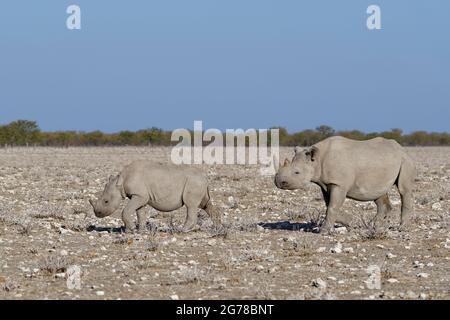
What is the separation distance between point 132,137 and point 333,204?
7449cm

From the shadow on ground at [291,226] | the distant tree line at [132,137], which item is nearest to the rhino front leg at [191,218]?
the shadow on ground at [291,226]

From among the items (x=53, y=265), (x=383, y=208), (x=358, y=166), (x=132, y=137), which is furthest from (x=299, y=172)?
(x=132, y=137)

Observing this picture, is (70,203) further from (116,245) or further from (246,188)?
(116,245)

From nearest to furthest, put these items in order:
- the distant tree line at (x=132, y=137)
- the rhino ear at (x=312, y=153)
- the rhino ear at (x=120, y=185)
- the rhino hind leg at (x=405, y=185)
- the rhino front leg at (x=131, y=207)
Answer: the rhino ear at (x=312, y=153)
the rhino front leg at (x=131, y=207)
the rhino ear at (x=120, y=185)
the rhino hind leg at (x=405, y=185)
the distant tree line at (x=132, y=137)

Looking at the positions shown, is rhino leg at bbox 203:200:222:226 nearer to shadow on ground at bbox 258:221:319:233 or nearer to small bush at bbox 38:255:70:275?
shadow on ground at bbox 258:221:319:233

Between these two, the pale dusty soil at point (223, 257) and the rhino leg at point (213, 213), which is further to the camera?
the rhino leg at point (213, 213)

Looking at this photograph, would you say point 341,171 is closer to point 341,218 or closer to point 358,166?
point 358,166

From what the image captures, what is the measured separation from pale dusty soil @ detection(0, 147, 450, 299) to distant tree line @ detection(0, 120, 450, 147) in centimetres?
6152

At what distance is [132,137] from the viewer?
8656 cm

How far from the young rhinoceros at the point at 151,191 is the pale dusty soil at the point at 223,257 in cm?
40

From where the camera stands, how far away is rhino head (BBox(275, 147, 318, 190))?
13.1m

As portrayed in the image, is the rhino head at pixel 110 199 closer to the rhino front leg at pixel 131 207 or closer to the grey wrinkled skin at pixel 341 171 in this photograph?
the rhino front leg at pixel 131 207

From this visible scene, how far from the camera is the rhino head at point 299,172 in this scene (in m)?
13.1

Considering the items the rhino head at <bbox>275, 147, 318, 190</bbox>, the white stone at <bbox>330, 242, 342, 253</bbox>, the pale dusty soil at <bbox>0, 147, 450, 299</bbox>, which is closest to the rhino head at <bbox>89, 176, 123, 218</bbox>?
the pale dusty soil at <bbox>0, 147, 450, 299</bbox>
